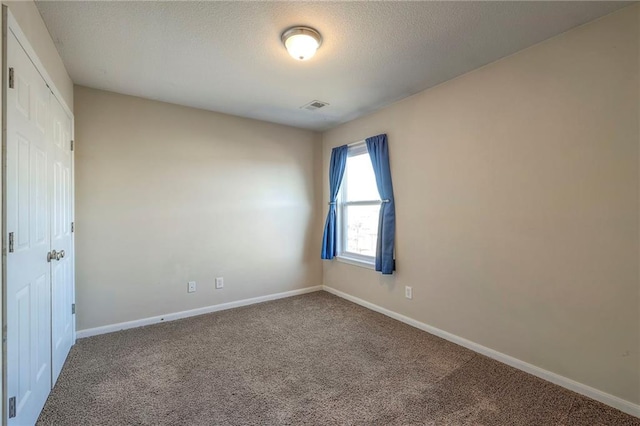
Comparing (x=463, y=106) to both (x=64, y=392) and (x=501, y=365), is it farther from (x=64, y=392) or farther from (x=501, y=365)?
(x=64, y=392)

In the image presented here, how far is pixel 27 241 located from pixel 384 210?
2.92 m

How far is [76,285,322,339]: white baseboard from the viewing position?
290 centimetres

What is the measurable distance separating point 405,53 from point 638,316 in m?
2.27

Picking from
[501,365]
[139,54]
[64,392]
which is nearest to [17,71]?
[139,54]

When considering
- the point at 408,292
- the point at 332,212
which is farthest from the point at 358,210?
the point at 408,292

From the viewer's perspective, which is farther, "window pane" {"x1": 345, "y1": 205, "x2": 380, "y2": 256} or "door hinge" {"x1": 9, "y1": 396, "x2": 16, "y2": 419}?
"window pane" {"x1": 345, "y1": 205, "x2": 380, "y2": 256}

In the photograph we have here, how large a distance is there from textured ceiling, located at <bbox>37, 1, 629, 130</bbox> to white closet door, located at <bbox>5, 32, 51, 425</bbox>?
58 centimetres

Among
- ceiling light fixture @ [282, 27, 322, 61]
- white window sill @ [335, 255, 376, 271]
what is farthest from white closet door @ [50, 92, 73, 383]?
white window sill @ [335, 255, 376, 271]

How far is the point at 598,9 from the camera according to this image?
5.92 ft

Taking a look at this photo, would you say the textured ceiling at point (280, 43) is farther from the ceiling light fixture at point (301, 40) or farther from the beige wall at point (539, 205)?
the beige wall at point (539, 205)

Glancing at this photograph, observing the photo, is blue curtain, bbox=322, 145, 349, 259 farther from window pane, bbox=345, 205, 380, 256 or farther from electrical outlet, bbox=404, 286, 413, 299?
electrical outlet, bbox=404, 286, 413, 299

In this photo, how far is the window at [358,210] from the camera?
12.3ft

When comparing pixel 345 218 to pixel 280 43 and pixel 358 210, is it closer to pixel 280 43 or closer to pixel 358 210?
pixel 358 210

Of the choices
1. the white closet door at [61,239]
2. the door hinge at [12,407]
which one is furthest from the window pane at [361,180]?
the door hinge at [12,407]
